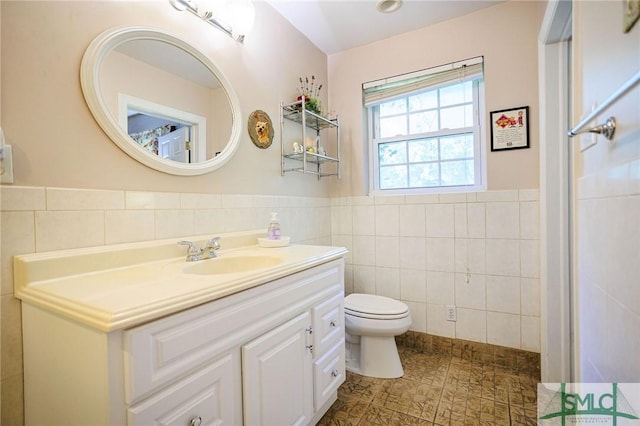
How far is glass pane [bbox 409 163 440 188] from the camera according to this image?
2148 millimetres

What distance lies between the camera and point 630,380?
0.63 m

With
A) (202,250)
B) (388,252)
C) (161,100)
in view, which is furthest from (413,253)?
(161,100)

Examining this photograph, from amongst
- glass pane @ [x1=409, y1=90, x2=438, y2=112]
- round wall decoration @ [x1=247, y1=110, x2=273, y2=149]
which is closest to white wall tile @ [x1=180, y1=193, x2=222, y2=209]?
round wall decoration @ [x1=247, y1=110, x2=273, y2=149]

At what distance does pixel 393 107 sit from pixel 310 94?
69cm

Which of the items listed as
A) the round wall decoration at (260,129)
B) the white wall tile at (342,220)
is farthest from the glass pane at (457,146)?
the round wall decoration at (260,129)

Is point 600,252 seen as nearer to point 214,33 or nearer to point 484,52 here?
point 484,52

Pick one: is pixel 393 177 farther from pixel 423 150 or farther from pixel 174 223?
pixel 174 223

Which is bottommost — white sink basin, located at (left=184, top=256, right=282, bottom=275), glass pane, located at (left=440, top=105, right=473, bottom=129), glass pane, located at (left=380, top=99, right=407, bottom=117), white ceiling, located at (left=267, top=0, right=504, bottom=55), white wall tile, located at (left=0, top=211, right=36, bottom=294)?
white sink basin, located at (left=184, top=256, right=282, bottom=275)

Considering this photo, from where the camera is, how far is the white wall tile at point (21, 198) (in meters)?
0.81

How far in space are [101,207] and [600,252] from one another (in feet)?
5.26

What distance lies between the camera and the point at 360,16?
6.38ft

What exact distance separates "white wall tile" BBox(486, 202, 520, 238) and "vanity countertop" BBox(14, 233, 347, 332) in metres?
1.32

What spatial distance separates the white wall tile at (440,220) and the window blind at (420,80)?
88 cm

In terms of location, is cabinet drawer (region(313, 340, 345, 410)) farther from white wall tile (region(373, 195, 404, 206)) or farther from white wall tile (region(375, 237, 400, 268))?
white wall tile (region(373, 195, 404, 206))
